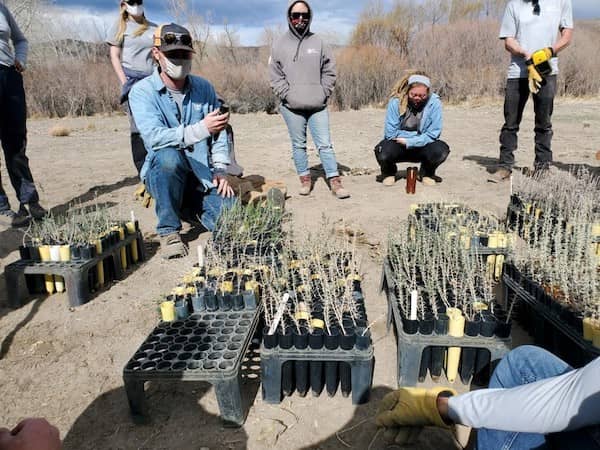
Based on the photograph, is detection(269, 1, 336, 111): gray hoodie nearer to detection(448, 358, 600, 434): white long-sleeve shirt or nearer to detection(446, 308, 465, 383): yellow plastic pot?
detection(446, 308, 465, 383): yellow plastic pot

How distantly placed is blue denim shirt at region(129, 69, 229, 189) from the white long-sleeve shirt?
266cm

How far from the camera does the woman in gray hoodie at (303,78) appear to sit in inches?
173

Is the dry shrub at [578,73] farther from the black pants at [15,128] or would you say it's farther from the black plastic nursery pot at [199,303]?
the black plastic nursery pot at [199,303]

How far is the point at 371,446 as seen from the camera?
1710 mm

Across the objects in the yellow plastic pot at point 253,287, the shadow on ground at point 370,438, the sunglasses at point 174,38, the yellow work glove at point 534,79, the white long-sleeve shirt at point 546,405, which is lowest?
the shadow on ground at point 370,438

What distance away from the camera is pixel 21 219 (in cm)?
402

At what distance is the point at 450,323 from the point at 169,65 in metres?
2.48

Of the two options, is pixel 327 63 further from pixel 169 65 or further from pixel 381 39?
pixel 381 39

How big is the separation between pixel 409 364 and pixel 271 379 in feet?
2.01

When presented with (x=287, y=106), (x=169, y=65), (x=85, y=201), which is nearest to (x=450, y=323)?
(x=169, y=65)

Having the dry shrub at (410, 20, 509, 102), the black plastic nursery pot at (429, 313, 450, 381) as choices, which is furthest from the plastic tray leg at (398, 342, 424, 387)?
the dry shrub at (410, 20, 509, 102)

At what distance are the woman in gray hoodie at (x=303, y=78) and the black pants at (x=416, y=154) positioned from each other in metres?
0.69

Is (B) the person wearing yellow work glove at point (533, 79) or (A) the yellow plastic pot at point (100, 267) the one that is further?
(B) the person wearing yellow work glove at point (533, 79)

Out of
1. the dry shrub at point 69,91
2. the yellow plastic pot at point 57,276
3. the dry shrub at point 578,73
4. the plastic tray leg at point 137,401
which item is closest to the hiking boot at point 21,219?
the yellow plastic pot at point 57,276
